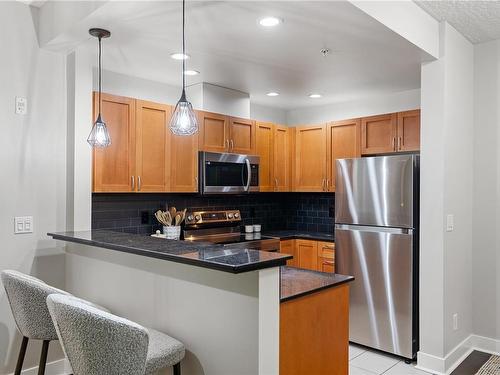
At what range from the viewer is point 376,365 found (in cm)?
320

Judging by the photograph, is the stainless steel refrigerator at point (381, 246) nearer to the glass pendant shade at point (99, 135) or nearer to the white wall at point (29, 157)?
the glass pendant shade at point (99, 135)

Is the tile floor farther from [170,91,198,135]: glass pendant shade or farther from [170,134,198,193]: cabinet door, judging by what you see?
[170,91,198,135]: glass pendant shade

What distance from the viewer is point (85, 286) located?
109 inches

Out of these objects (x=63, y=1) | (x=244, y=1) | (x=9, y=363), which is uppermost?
(x=63, y=1)

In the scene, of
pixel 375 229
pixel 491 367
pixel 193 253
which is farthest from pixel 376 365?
pixel 193 253

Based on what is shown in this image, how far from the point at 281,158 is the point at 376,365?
2.54 meters

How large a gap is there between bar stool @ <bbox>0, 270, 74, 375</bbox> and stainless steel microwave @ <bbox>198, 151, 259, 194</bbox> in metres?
2.03

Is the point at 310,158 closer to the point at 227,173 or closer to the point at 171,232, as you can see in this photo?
the point at 227,173

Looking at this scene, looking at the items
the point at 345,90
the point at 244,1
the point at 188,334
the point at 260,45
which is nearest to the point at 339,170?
the point at 345,90

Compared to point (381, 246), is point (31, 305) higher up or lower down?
lower down

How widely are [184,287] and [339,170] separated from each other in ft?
7.20

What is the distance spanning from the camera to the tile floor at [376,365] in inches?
120

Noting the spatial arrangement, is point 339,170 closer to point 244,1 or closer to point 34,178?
point 244,1

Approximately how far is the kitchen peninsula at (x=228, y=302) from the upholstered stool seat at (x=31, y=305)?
14.9 inches
